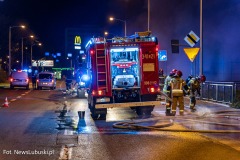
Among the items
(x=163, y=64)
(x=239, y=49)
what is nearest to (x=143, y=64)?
(x=239, y=49)

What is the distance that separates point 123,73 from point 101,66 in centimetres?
109

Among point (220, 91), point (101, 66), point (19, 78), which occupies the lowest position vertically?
point (220, 91)

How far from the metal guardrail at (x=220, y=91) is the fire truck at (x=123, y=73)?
569 cm

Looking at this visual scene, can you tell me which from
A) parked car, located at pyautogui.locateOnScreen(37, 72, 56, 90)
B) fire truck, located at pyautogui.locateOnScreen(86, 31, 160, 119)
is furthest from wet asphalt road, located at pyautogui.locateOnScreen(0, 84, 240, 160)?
parked car, located at pyautogui.locateOnScreen(37, 72, 56, 90)

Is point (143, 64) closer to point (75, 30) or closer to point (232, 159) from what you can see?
point (232, 159)

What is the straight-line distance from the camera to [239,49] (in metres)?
39.0

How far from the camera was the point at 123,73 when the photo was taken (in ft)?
50.8

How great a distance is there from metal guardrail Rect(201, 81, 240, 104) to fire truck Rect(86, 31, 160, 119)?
5686 millimetres

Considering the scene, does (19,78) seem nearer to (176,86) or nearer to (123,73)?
(123,73)

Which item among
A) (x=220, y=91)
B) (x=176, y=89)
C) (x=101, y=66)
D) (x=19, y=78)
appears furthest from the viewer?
(x=19, y=78)

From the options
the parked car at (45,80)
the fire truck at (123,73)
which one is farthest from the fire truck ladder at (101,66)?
the parked car at (45,80)

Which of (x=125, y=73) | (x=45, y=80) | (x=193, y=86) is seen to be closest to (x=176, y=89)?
(x=125, y=73)

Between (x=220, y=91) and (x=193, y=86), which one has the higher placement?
(x=193, y=86)

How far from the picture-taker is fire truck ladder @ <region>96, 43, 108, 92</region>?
14.6 meters
